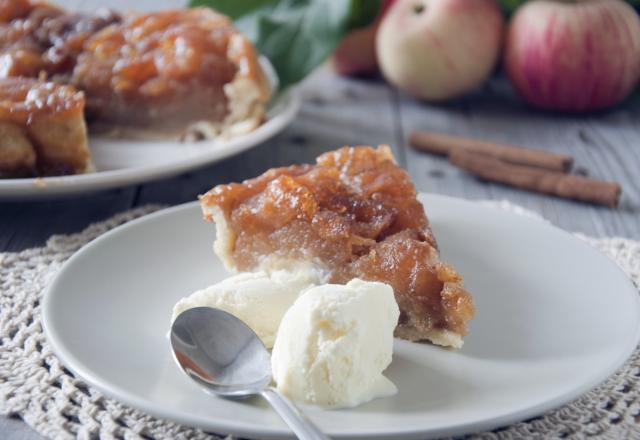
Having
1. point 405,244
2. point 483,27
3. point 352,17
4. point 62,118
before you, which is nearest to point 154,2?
point 352,17

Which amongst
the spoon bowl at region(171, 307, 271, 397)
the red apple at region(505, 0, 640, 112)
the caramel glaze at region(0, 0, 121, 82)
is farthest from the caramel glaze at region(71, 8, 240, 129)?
the spoon bowl at region(171, 307, 271, 397)

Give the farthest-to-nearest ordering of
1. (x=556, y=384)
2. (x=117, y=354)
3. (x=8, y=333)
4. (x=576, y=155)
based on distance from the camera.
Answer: (x=576, y=155) < (x=8, y=333) < (x=117, y=354) < (x=556, y=384)

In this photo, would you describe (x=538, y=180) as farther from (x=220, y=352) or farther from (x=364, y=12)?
(x=220, y=352)

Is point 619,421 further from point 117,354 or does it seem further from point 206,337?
point 117,354

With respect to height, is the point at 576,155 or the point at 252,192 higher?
the point at 252,192

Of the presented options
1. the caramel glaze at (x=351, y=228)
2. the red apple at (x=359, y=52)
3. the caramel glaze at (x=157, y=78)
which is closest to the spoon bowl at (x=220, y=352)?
the caramel glaze at (x=351, y=228)

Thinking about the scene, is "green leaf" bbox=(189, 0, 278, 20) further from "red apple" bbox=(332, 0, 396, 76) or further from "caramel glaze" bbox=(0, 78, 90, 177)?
"caramel glaze" bbox=(0, 78, 90, 177)
